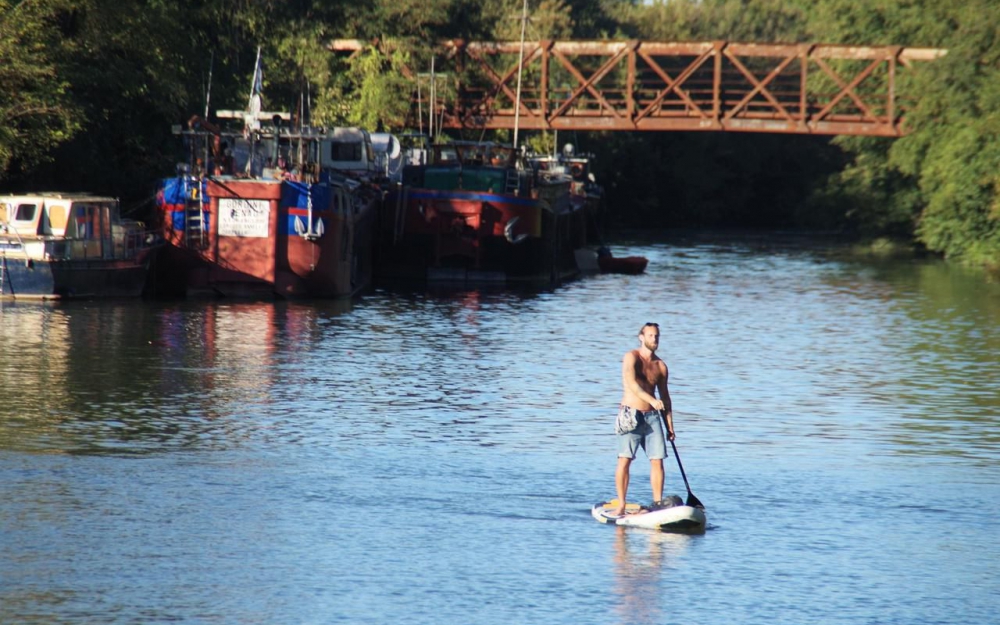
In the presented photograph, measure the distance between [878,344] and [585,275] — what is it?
25787 mm

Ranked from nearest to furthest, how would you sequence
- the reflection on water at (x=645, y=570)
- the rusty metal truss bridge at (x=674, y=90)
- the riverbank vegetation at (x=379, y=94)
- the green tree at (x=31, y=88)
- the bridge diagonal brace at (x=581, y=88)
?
the reflection on water at (x=645, y=570), the green tree at (x=31, y=88), the riverbank vegetation at (x=379, y=94), the rusty metal truss bridge at (x=674, y=90), the bridge diagonal brace at (x=581, y=88)

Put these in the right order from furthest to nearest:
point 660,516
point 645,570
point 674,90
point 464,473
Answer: point 674,90
point 464,473
point 660,516
point 645,570

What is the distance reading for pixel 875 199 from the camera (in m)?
73.0

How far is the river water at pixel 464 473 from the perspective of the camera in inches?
550

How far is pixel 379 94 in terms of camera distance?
72.3m

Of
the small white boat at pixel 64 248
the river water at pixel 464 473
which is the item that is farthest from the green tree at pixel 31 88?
the river water at pixel 464 473

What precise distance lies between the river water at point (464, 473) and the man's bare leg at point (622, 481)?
0.30 meters

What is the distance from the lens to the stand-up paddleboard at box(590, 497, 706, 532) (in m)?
16.1

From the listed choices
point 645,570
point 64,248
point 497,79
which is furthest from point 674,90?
point 645,570

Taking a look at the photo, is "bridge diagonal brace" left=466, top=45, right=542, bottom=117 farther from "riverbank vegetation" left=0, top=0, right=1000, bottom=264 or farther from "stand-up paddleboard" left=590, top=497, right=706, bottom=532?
"stand-up paddleboard" left=590, top=497, right=706, bottom=532

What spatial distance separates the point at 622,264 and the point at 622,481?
44.3m

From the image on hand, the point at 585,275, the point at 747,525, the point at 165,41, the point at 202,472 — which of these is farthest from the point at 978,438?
the point at 585,275

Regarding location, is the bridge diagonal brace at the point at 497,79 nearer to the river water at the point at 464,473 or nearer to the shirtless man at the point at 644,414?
the river water at the point at 464,473

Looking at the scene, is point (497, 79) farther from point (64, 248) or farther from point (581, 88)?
point (64, 248)
